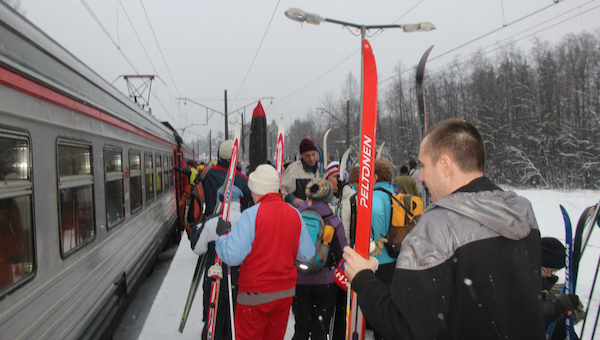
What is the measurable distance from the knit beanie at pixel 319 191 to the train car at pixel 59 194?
6.71 ft

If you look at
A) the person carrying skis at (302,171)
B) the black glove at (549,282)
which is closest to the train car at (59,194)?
the person carrying skis at (302,171)

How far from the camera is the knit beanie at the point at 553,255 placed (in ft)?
8.84

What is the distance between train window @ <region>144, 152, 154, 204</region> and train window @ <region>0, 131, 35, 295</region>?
4.28 m

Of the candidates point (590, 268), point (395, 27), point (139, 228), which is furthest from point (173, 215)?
point (590, 268)

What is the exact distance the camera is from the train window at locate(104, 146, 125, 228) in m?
4.26

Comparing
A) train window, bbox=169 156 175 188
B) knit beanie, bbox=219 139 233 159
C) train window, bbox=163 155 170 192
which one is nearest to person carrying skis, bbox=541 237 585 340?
knit beanie, bbox=219 139 233 159

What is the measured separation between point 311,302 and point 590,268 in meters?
5.71

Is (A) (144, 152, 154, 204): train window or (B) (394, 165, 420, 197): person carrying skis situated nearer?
(A) (144, 152, 154, 204): train window

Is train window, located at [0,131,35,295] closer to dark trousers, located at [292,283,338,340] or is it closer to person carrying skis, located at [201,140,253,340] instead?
person carrying skis, located at [201,140,253,340]

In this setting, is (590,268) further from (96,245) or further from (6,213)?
(6,213)

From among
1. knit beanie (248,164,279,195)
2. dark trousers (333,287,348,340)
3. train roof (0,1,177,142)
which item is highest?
train roof (0,1,177,142)

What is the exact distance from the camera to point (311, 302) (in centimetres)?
319

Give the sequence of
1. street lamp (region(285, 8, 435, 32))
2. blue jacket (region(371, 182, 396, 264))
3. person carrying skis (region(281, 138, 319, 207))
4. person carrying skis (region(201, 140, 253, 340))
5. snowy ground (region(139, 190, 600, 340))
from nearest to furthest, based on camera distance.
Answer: blue jacket (region(371, 182, 396, 264)), person carrying skis (region(201, 140, 253, 340)), snowy ground (region(139, 190, 600, 340)), person carrying skis (region(281, 138, 319, 207)), street lamp (region(285, 8, 435, 32))

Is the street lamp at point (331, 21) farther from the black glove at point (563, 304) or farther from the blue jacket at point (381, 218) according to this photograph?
the black glove at point (563, 304)
